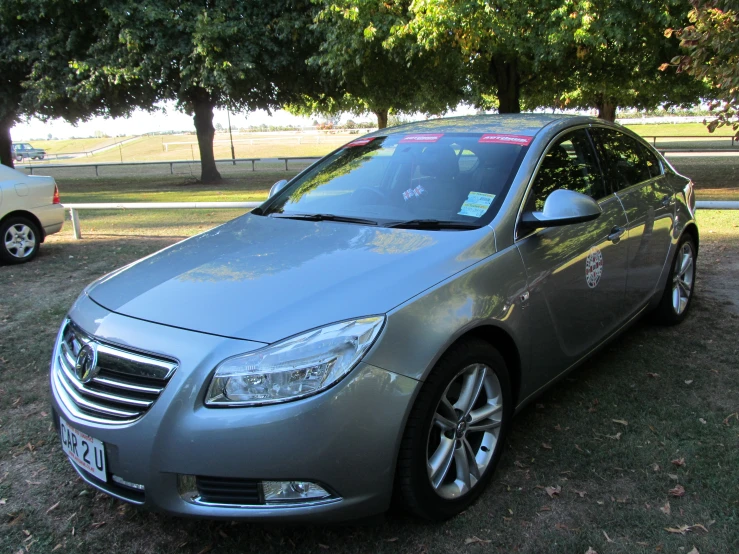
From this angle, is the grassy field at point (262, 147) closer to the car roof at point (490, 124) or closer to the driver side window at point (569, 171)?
the car roof at point (490, 124)

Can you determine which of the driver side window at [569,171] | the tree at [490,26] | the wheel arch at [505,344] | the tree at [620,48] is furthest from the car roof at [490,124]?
the tree at [490,26]

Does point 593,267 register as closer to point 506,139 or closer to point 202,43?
point 506,139

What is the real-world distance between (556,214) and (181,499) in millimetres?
2052

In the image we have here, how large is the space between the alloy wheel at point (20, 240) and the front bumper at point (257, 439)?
6561mm

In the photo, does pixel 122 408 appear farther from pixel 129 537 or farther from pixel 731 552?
pixel 731 552

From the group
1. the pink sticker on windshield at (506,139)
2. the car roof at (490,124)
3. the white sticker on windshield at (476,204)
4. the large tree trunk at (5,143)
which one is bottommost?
the white sticker on windshield at (476,204)

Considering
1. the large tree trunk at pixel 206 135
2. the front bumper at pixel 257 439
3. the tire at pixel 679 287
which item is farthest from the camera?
the large tree trunk at pixel 206 135

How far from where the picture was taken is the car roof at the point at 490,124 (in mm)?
3620

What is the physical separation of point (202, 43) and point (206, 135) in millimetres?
6591

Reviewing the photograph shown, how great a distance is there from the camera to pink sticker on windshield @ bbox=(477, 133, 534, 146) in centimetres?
340

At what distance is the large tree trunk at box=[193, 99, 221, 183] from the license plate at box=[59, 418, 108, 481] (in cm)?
2132

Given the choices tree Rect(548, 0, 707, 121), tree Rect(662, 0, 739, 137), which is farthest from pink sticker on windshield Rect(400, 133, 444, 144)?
tree Rect(548, 0, 707, 121)

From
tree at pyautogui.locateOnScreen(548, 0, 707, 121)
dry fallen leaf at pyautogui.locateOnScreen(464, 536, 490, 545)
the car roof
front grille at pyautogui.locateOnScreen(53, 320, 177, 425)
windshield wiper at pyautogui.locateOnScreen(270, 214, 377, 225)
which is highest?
tree at pyautogui.locateOnScreen(548, 0, 707, 121)

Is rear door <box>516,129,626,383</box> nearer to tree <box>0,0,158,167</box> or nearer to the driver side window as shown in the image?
the driver side window
